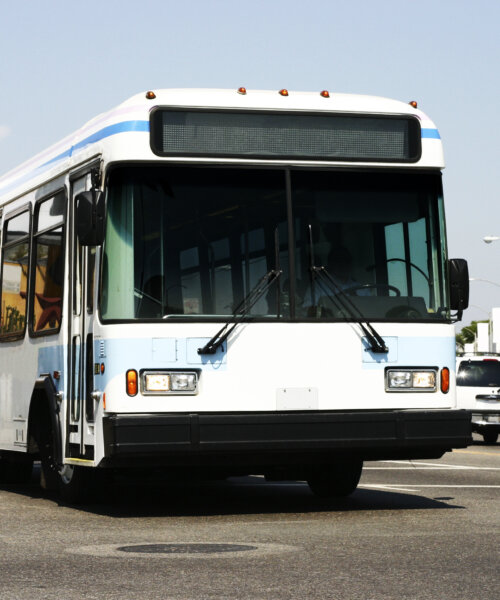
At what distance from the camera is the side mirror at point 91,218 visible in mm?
11203

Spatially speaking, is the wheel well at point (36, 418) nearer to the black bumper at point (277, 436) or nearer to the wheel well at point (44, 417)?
the wheel well at point (44, 417)

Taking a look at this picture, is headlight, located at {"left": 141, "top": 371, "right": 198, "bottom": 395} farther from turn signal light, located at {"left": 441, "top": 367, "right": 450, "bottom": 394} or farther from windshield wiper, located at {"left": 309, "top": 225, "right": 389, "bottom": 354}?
turn signal light, located at {"left": 441, "top": 367, "right": 450, "bottom": 394}

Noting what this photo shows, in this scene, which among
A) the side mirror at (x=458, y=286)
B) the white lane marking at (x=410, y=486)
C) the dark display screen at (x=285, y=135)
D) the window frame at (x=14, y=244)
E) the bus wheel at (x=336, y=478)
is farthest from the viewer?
the white lane marking at (x=410, y=486)

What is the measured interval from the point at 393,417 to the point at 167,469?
2029mm

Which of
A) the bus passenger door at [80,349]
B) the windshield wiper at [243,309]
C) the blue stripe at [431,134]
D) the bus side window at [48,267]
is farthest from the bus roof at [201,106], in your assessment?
the windshield wiper at [243,309]

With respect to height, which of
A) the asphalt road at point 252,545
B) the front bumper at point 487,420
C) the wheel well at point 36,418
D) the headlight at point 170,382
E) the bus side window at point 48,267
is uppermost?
the bus side window at point 48,267

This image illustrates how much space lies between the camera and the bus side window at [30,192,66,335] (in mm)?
12930

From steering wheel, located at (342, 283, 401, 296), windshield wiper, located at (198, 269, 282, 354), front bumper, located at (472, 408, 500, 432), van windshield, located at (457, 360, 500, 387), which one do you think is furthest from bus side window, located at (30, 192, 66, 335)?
van windshield, located at (457, 360, 500, 387)

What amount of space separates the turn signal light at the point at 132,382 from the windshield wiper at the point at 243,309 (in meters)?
0.55

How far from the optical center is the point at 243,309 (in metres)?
11.5

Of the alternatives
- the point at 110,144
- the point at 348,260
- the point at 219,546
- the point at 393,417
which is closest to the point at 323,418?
the point at 393,417

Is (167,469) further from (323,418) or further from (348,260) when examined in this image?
(348,260)

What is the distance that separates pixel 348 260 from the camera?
1185 cm

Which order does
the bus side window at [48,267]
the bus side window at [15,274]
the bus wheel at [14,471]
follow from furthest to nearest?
the bus wheel at [14,471]
the bus side window at [15,274]
the bus side window at [48,267]
